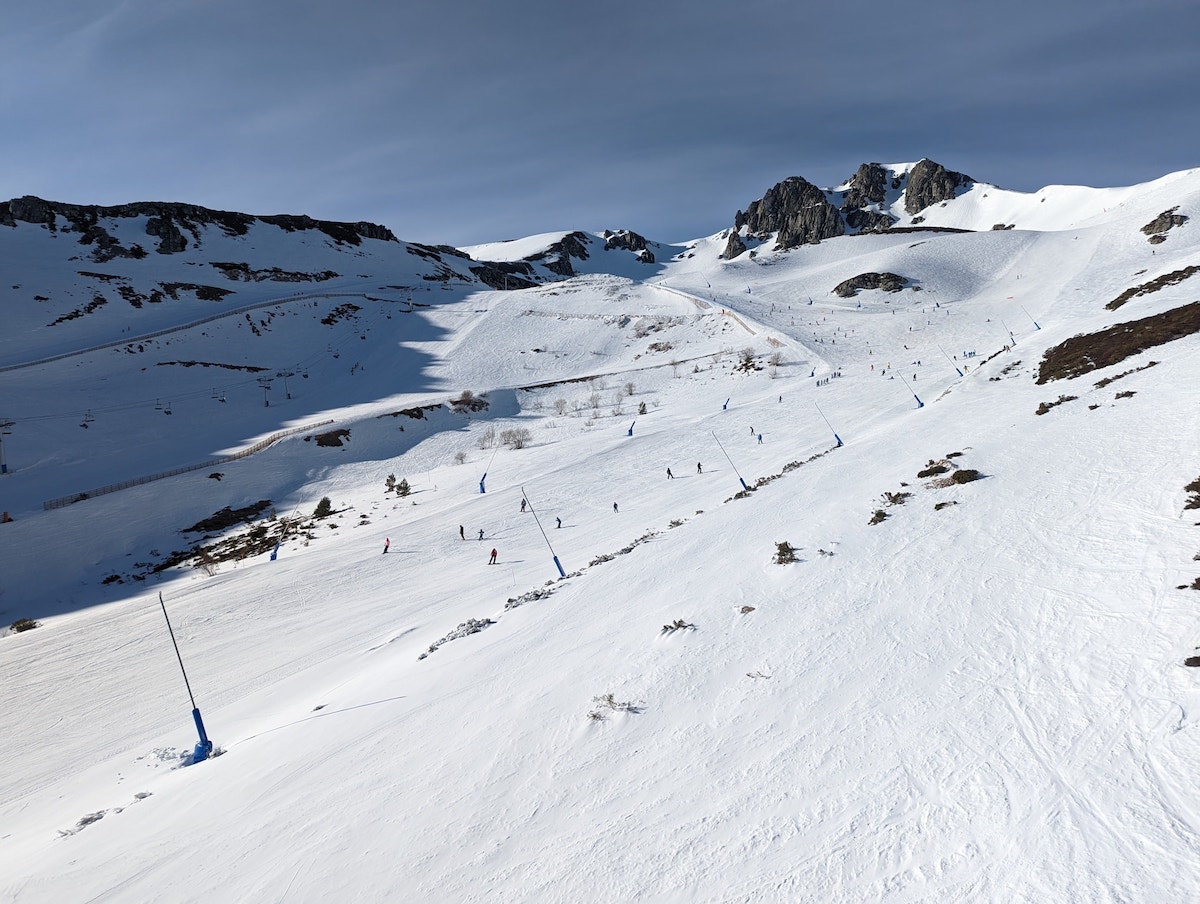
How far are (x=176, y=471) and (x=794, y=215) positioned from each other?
188257mm

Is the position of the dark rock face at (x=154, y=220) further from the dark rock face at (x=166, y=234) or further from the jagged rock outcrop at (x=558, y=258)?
the jagged rock outcrop at (x=558, y=258)

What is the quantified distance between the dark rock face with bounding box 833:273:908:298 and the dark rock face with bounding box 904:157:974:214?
113 metres

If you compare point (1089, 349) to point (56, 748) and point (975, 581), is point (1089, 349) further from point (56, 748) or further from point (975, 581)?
point (56, 748)

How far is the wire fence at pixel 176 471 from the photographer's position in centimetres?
3362

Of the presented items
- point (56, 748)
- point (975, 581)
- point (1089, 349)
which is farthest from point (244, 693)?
point (1089, 349)

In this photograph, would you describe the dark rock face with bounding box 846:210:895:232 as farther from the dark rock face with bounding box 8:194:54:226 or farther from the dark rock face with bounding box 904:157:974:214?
the dark rock face with bounding box 8:194:54:226

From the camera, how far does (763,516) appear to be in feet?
58.1

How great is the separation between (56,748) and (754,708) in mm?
18007

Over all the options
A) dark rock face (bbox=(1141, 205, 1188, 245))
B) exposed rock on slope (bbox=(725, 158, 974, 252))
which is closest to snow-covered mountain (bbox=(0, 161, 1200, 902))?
dark rock face (bbox=(1141, 205, 1188, 245))

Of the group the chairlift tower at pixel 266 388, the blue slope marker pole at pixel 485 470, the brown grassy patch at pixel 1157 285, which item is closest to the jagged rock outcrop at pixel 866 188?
the brown grassy patch at pixel 1157 285

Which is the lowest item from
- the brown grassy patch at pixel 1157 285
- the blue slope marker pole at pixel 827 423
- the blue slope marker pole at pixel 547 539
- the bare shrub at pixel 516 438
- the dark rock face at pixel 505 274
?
the blue slope marker pole at pixel 547 539

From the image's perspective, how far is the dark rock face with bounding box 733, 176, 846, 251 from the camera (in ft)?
549

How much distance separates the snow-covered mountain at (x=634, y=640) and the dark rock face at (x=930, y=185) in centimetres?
14812

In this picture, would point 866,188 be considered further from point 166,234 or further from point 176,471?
point 176,471
